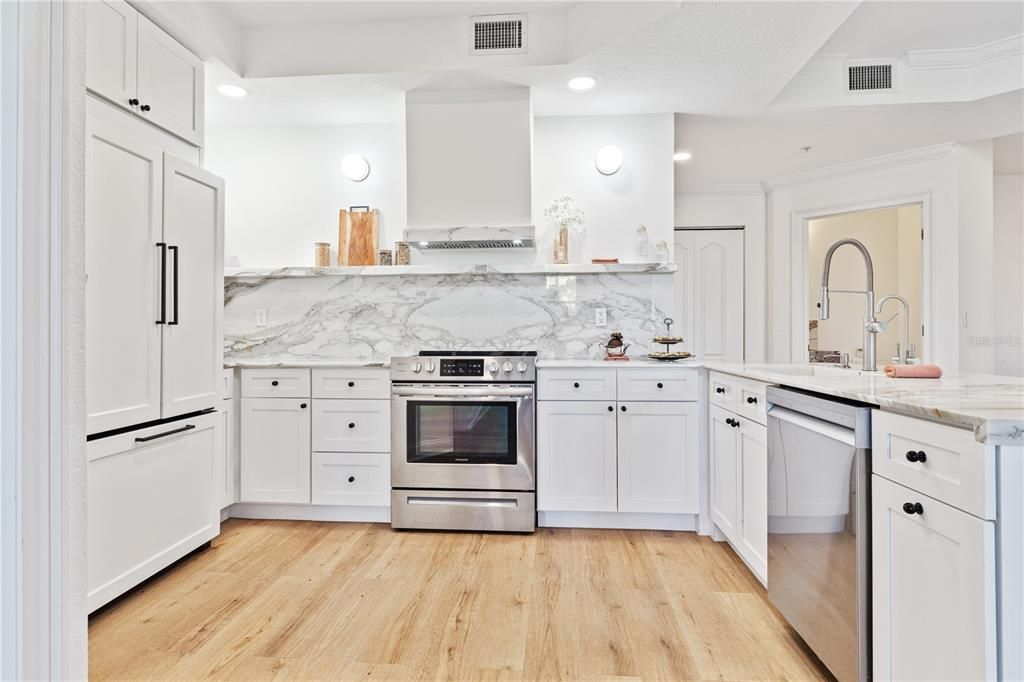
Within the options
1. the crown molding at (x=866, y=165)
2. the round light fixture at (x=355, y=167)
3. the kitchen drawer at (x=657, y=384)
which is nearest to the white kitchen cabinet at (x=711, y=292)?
the crown molding at (x=866, y=165)

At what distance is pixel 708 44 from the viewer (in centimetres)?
261

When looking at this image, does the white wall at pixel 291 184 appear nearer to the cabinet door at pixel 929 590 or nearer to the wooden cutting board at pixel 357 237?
the wooden cutting board at pixel 357 237

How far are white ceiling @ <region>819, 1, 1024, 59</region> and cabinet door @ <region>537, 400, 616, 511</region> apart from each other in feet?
7.79

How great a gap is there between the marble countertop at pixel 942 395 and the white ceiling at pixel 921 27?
6.34ft

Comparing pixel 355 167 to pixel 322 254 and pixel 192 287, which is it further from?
pixel 192 287

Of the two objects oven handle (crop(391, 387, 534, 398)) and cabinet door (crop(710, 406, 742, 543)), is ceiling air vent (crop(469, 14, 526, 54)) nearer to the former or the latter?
oven handle (crop(391, 387, 534, 398))

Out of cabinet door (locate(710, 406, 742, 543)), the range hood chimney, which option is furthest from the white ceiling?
cabinet door (locate(710, 406, 742, 543))

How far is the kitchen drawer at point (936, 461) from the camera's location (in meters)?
1.07

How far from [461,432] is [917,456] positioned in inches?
85.2

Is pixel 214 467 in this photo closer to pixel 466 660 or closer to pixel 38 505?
pixel 466 660

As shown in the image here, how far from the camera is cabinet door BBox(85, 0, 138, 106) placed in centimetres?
207

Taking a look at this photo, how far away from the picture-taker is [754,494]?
7.38ft

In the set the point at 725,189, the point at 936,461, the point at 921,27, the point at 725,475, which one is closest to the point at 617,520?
the point at 725,475

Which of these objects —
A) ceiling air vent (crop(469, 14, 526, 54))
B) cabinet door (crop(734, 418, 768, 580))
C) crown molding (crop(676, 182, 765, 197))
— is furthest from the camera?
crown molding (crop(676, 182, 765, 197))
